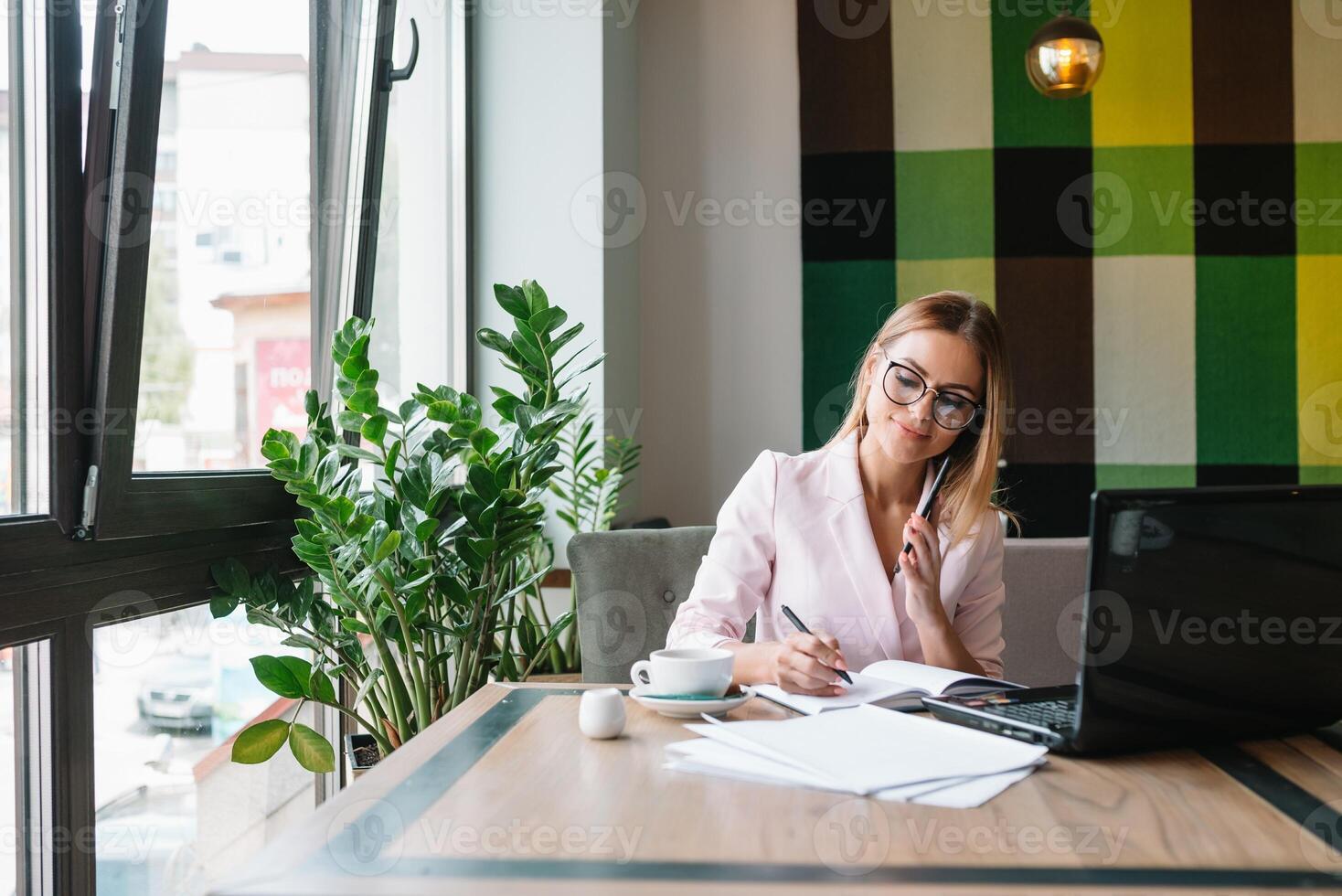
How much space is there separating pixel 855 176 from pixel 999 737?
270cm

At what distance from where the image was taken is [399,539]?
1.78 metres

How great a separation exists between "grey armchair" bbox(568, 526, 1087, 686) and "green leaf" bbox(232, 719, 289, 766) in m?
0.53

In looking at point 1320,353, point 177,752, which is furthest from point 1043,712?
point 1320,353

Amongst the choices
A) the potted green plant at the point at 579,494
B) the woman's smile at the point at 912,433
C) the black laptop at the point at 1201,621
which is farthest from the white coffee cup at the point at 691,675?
the potted green plant at the point at 579,494

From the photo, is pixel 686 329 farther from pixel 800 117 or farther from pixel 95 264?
pixel 95 264

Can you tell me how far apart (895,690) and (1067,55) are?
2149mm

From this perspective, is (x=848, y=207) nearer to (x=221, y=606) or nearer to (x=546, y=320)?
(x=546, y=320)

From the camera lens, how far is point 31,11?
1.41 meters

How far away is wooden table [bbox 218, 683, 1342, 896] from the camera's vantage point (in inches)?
30.3

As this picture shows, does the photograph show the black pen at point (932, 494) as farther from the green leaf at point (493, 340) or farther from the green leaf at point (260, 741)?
the green leaf at point (260, 741)

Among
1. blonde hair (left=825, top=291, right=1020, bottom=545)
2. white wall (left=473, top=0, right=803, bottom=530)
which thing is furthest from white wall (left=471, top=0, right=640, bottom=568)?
blonde hair (left=825, top=291, right=1020, bottom=545)

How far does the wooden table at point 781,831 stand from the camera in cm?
77

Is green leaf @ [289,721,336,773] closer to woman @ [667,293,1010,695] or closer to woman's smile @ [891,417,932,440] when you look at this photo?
woman @ [667,293,1010,695]

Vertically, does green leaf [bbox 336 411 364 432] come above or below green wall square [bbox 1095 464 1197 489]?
above
